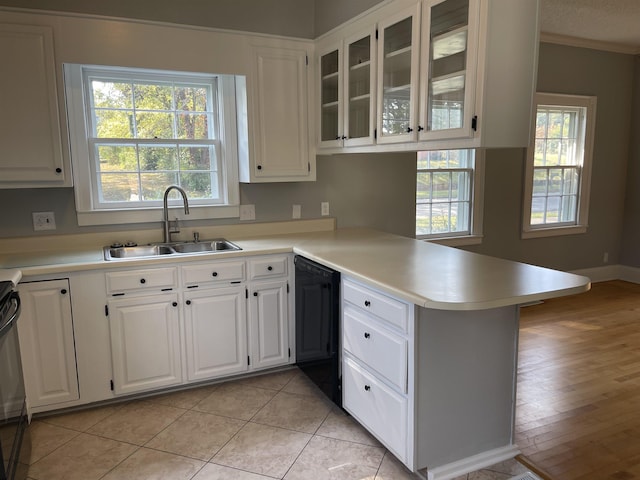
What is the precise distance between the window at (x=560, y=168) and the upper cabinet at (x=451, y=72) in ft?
9.11

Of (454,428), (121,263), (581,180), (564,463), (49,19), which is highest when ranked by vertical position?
(49,19)

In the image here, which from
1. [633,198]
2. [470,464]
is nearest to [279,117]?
[470,464]

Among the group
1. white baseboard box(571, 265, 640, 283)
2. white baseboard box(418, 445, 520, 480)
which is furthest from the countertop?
white baseboard box(571, 265, 640, 283)

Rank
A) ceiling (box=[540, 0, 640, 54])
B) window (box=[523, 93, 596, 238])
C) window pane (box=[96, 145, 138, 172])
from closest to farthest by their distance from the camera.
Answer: window pane (box=[96, 145, 138, 172])
ceiling (box=[540, 0, 640, 54])
window (box=[523, 93, 596, 238])

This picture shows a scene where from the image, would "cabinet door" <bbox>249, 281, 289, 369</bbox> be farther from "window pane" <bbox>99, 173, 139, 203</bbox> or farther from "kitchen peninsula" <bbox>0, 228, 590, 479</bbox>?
"window pane" <bbox>99, 173, 139, 203</bbox>

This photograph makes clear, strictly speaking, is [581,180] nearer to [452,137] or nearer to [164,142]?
[452,137]

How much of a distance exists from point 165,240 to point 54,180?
73 centimetres

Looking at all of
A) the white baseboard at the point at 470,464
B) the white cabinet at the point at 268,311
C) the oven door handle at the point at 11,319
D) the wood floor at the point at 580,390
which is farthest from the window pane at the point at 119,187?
the wood floor at the point at 580,390

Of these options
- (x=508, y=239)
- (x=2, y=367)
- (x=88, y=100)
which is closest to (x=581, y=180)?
(x=508, y=239)

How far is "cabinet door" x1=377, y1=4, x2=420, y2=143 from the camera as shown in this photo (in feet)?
8.03

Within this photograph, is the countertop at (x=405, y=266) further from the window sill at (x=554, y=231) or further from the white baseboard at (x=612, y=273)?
the white baseboard at (x=612, y=273)

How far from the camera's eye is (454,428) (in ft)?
6.84

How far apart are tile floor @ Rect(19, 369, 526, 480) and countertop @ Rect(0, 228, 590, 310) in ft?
2.69

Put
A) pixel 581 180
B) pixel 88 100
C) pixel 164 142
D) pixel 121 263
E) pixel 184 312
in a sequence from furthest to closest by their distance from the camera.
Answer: pixel 581 180
pixel 164 142
pixel 88 100
pixel 184 312
pixel 121 263
